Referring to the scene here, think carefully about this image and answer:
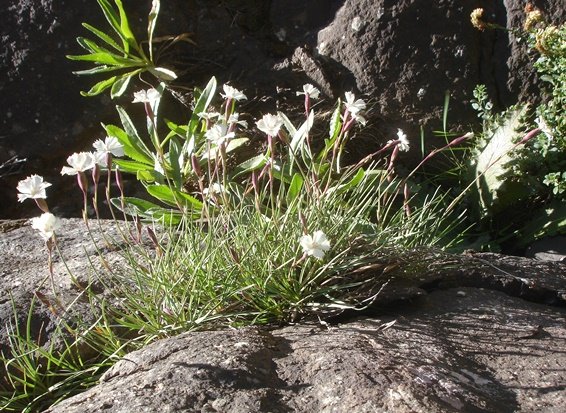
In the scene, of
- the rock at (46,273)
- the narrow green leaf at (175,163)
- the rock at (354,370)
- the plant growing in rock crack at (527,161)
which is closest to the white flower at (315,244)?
the rock at (354,370)

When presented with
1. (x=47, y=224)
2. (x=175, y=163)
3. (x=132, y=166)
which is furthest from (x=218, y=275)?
(x=132, y=166)

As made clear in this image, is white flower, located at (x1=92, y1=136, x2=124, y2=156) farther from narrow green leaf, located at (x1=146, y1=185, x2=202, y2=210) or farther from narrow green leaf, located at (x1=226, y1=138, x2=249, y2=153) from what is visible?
narrow green leaf, located at (x1=226, y1=138, x2=249, y2=153)

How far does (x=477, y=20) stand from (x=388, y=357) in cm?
197

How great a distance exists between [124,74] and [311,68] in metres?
0.81

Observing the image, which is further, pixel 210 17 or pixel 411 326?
pixel 210 17

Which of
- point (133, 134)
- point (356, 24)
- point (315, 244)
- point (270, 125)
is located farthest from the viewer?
point (356, 24)

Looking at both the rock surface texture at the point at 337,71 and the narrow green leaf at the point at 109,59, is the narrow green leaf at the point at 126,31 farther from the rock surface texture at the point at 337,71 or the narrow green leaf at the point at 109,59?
the rock surface texture at the point at 337,71

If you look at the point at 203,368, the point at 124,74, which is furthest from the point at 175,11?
the point at 203,368

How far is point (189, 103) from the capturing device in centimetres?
364

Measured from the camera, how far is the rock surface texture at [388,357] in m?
1.70

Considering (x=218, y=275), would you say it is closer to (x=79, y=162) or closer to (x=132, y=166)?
(x=79, y=162)

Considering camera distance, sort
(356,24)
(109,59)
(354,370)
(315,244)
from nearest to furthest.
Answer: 1. (354,370)
2. (315,244)
3. (109,59)
4. (356,24)

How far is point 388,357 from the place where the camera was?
6.14ft

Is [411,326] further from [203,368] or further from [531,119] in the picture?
[531,119]
